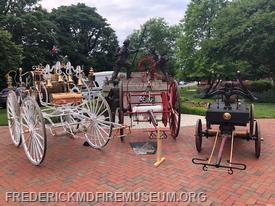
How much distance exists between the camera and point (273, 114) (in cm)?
1129

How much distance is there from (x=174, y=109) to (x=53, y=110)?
3.10 meters

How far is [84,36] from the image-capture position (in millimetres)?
39969

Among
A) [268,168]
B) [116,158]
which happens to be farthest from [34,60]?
[268,168]

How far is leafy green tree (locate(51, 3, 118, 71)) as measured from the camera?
37.3 meters

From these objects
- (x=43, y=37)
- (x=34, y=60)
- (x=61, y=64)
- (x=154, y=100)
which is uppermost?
(x=43, y=37)

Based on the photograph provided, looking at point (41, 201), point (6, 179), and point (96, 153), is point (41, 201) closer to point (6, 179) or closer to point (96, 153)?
point (6, 179)

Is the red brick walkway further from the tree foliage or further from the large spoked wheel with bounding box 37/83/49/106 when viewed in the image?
the tree foliage

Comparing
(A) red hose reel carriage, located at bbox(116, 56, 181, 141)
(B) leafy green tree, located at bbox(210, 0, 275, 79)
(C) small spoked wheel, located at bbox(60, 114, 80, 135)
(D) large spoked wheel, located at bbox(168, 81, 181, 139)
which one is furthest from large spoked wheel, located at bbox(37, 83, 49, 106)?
(B) leafy green tree, located at bbox(210, 0, 275, 79)

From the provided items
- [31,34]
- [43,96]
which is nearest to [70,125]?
[43,96]

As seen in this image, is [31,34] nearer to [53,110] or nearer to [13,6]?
[13,6]

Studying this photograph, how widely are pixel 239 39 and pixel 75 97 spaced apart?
14.8m

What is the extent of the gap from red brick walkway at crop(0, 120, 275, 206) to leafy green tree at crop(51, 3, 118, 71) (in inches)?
1244

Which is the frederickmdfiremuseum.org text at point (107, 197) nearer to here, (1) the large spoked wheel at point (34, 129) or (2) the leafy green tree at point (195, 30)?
(1) the large spoked wheel at point (34, 129)

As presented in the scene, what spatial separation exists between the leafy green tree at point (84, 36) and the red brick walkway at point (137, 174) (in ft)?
104
